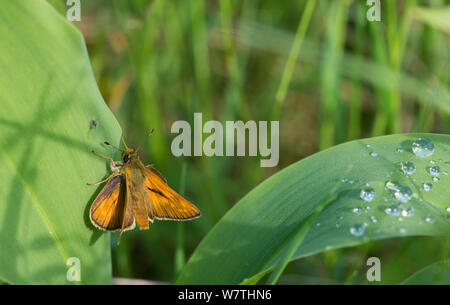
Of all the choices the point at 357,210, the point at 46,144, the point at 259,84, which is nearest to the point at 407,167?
the point at 357,210

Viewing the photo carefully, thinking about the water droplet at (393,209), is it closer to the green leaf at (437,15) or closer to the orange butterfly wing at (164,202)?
the orange butterfly wing at (164,202)

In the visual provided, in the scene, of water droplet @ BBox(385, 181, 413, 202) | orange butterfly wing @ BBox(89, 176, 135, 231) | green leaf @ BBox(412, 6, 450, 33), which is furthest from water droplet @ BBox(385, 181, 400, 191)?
green leaf @ BBox(412, 6, 450, 33)

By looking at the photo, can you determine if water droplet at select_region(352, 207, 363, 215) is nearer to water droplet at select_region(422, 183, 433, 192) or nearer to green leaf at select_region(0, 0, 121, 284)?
water droplet at select_region(422, 183, 433, 192)

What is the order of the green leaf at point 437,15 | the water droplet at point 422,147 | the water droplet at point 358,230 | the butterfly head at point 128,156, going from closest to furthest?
the water droplet at point 358,230 → the water droplet at point 422,147 → the butterfly head at point 128,156 → the green leaf at point 437,15

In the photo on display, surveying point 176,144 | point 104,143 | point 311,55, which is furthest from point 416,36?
point 104,143

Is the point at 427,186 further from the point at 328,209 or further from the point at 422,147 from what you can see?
the point at 328,209

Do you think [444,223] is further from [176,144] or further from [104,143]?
[176,144]

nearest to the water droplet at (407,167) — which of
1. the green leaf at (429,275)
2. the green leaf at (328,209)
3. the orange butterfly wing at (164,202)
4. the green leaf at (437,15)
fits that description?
the green leaf at (328,209)
